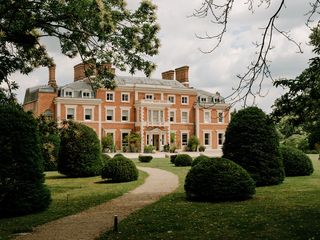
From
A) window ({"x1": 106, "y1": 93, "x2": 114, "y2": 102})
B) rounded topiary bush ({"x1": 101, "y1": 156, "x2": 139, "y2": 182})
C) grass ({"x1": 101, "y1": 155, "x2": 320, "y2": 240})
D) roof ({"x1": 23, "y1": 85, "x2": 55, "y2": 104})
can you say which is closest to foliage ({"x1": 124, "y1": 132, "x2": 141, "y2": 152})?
window ({"x1": 106, "y1": 93, "x2": 114, "y2": 102})

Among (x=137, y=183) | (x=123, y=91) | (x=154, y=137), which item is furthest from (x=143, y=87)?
(x=137, y=183)

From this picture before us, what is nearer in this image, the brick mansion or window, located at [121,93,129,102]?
the brick mansion

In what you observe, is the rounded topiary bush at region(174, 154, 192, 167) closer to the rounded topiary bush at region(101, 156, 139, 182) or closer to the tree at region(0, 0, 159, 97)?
the rounded topiary bush at region(101, 156, 139, 182)

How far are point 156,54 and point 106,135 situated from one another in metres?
40.6

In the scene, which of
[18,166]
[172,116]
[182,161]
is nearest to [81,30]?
[18,166]

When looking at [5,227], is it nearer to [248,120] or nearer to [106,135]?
[248,120]

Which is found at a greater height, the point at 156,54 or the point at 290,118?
the point at 156,54

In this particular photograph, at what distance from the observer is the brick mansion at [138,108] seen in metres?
53.2

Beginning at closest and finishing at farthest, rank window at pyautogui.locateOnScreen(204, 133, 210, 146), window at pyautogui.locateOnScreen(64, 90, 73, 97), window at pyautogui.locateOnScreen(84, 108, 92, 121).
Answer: window at pyautogui.locateOnScreen(64, 90, 73, 97), window at pyautogui.locateOnScreen(84, 108, 92, 121), window at pyautogui.locateOnScreen(204, 133, 210, 146)

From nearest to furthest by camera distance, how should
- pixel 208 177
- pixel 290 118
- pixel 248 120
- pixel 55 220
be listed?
1. pixel 290 118
2. pixel 55 220
3. pixel 208 177
4. pixel 248 120

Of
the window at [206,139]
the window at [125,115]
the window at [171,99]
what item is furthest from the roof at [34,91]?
the window at [206,139]

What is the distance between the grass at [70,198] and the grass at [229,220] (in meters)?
2.05

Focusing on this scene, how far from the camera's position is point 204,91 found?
6475cm

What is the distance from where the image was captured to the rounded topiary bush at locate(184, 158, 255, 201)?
12.3 meters
